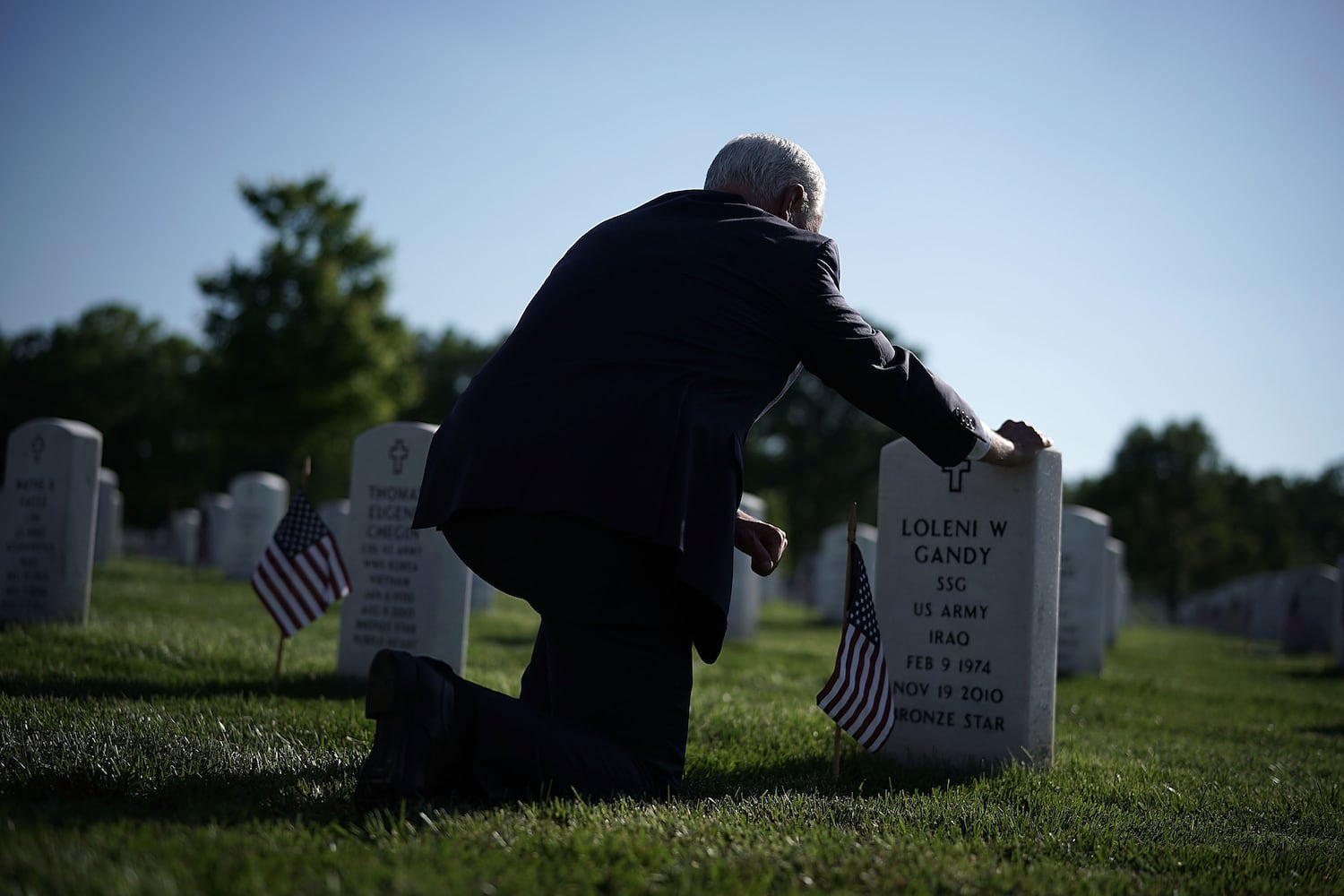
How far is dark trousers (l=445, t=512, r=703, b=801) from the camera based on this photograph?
294 cm

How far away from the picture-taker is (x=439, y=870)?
2.29m

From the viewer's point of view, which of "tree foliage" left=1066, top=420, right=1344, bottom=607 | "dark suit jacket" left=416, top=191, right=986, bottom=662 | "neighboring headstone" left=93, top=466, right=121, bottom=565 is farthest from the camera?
"tree foliage" left=1066, top=420, right=1344, bottom=607

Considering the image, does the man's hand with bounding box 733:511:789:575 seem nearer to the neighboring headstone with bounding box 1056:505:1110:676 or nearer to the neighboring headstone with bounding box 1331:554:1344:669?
the neighboring headstone with bounding box 1056:505:1110:676

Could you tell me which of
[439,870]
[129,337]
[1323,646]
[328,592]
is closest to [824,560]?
[1323,646]

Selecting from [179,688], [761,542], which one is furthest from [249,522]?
[761,542]

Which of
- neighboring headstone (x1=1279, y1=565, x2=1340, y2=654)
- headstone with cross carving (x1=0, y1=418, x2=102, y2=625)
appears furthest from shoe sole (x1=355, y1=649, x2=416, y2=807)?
neighboring headstone (x1=1279, y1=565, x2=1340, y2=654)

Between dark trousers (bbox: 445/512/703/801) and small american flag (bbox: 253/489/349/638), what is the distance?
156 inches

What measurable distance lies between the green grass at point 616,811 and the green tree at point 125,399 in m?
43.1

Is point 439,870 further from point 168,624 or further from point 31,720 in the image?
point 168,624

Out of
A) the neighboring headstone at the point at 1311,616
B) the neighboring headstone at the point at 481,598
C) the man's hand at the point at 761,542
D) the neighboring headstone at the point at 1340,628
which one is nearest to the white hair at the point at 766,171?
the man's hand at the point at 761,542

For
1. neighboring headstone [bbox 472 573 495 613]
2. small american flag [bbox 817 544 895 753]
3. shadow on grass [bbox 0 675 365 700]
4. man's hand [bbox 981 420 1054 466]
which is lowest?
neighboring headstone [bbox 472 573 495 613]

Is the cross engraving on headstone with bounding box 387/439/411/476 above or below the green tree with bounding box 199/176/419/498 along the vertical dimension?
below

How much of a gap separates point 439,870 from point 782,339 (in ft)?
5.77

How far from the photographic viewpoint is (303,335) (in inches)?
1072
